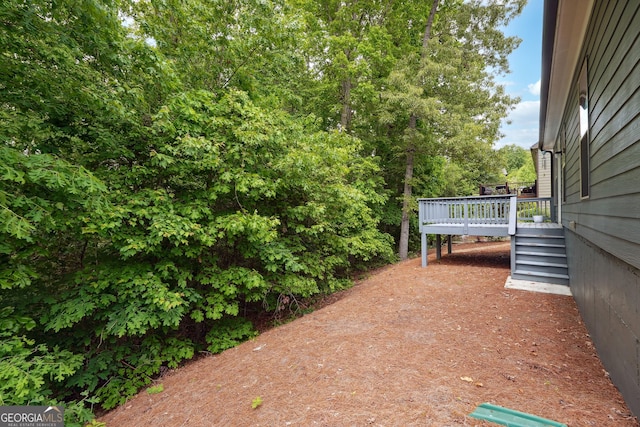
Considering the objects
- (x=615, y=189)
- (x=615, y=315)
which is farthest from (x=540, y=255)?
(x=615, y=189)

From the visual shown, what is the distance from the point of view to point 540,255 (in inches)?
246

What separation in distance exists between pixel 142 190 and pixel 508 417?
5168 mm

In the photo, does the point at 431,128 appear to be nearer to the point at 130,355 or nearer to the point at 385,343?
the point at 385,343

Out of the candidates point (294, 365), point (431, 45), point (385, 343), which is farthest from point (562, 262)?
point (431, 45)

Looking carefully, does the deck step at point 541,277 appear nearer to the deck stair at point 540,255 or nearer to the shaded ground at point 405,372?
the deck stair at point 540,255

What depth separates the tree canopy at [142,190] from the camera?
330 centimetres

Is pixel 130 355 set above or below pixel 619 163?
below

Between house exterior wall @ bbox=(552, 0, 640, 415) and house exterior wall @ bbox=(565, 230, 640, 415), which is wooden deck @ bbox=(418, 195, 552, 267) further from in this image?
house exterior wall @ bbox=(552, 0, 640, 415)

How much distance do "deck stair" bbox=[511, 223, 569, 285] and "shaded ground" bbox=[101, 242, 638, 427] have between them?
1.00 m

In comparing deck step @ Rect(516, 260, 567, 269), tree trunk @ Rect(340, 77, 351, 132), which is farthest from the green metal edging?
tree trunk @ Rect(340, 77, 351, 132)

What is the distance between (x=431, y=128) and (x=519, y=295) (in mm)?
7270

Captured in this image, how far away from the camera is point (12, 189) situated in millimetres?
3264

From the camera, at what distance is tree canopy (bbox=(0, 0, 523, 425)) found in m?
3.30

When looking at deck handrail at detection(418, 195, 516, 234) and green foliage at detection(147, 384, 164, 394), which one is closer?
green foliage at detection(147, 384, 164, 394)
